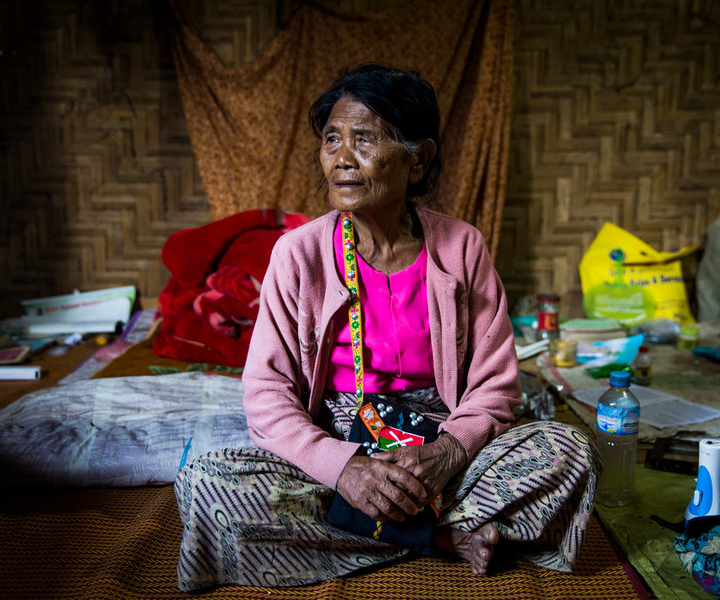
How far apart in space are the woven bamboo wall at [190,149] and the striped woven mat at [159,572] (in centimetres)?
230

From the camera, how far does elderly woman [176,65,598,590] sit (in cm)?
138

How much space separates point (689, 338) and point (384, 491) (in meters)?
2.34

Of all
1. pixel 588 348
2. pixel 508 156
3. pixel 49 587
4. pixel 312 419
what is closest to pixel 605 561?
pixel 312 419

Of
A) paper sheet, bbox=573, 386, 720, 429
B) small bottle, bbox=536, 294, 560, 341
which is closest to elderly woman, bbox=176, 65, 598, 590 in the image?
paper sheet, bbox=573, 386, 720, 429

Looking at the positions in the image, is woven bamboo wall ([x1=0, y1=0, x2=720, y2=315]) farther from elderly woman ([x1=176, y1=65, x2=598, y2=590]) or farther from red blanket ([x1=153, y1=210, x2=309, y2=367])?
elderly woman ([x1=176, y1=65, x2=598, y2=590])

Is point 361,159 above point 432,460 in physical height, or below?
above

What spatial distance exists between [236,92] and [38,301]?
1591mm

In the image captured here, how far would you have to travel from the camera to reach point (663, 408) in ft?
7.57

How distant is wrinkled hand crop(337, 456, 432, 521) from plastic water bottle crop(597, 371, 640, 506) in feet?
1.82

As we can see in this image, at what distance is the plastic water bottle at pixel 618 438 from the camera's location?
1614 mm

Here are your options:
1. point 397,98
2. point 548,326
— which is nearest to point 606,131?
point 548,326

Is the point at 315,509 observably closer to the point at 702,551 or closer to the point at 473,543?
the point at 473,543

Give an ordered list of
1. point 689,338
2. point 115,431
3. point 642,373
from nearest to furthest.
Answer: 1. point 115,431
2. point 642,373
3. point 689,338

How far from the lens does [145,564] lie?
1485 mm
